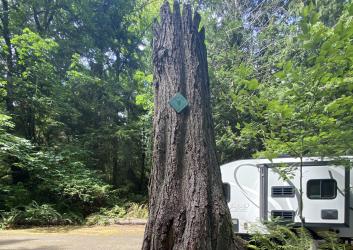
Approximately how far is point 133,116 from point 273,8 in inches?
344

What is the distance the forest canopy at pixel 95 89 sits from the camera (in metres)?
12.2

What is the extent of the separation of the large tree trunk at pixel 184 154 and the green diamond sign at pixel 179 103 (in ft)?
0.14

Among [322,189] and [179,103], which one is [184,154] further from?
[322,189]

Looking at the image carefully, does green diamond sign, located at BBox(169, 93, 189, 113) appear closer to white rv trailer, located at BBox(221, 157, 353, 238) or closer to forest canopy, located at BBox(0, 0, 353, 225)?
white rv trailer, located at BBox(221, 157, 353, 238)

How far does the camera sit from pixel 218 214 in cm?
284

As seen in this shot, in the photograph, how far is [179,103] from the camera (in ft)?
10.2

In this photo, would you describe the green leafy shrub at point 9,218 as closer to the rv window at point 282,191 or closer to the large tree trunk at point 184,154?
the rv window at point 282,191

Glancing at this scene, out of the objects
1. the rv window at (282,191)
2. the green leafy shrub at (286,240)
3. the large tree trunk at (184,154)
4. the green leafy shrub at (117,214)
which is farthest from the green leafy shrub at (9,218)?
the large tree trunk at (184,154)

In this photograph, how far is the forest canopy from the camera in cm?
1224

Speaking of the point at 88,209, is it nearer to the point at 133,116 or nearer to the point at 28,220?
the point at 28,220

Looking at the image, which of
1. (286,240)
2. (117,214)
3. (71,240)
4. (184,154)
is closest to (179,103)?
(184,154)

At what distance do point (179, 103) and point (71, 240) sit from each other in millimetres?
6725

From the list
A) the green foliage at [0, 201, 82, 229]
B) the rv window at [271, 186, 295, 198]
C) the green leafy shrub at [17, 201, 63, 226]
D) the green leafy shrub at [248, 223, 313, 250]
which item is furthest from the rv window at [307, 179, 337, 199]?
the green leafy shrub at [17, 201, 63, 226]

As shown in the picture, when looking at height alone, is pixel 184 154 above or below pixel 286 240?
above
